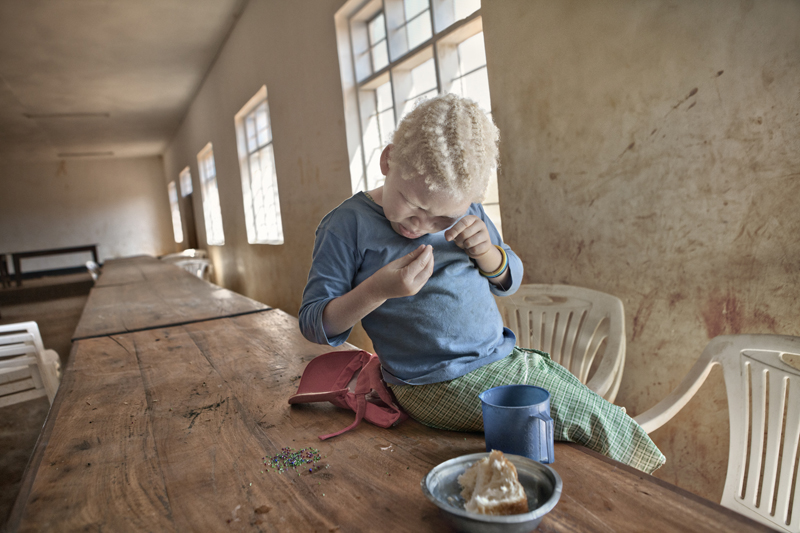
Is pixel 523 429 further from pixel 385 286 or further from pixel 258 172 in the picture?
pixel 258 172

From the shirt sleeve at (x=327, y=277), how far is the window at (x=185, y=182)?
35.0 ft

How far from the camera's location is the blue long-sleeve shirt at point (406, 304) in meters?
1.02

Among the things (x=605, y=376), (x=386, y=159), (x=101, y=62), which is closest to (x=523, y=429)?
(x=386, y=159)

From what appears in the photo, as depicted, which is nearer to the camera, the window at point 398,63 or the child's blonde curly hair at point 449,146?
the child's blonde curly hair at point 449,146

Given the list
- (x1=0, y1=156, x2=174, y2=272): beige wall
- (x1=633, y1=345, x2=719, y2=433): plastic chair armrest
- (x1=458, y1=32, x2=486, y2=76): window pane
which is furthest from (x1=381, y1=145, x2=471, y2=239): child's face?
(x1=0, y1=156, x2=174, y2=272): beige wall

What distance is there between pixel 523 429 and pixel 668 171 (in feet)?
3.82

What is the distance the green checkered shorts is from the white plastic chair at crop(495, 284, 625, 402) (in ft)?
1.84

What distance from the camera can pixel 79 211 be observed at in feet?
43.3

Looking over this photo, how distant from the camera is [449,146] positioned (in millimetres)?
863

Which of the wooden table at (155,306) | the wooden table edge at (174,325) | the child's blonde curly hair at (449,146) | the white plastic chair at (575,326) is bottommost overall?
the white plastic chair at (575,326)

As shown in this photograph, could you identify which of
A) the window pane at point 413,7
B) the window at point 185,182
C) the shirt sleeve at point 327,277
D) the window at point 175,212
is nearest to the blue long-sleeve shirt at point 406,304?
the shirt sleeve at point 327,277

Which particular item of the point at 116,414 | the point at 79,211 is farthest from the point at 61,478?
the point at 79,211

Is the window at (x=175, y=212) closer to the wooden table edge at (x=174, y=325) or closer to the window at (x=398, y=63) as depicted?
the window at (x=398, y=63)

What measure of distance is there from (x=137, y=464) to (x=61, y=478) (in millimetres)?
115
